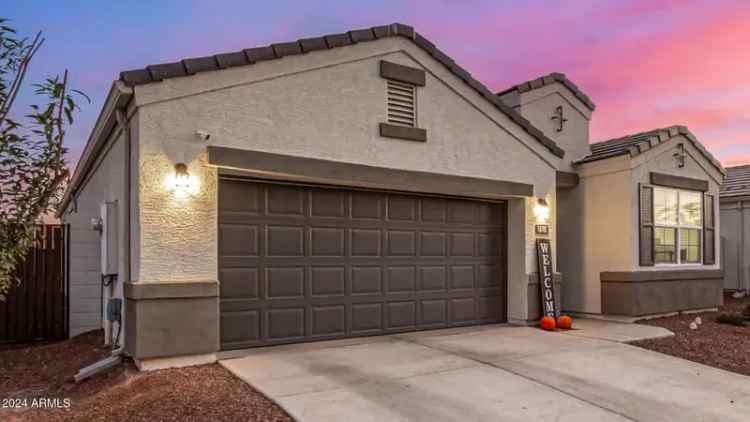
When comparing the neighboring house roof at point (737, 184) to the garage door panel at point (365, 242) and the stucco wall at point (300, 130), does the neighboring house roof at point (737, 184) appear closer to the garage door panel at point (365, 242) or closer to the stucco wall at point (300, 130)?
the stucco wall at point (300, 130)

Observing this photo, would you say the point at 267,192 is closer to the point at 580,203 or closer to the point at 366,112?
the point at 366,112

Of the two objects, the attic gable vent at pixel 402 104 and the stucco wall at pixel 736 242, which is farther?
the stucco wall at pixel 736 242

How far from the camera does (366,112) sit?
7625 millimetres

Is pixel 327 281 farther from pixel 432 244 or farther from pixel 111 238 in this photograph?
pixel 111 238

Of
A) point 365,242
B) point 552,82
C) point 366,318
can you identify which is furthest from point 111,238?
point 552,82

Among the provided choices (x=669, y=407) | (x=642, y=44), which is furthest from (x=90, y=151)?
(x=642, y=44)

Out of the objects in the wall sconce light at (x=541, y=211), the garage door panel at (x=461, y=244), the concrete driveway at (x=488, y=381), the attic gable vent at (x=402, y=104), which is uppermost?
the attic gable vent at (x=402, y=104)

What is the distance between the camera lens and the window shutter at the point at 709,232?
450 inches

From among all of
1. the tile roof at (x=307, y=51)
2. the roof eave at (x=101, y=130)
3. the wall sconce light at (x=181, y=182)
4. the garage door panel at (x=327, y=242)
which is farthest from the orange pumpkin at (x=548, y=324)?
the roof eave at (x=101, y=130)

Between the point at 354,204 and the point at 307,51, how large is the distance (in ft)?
7.83

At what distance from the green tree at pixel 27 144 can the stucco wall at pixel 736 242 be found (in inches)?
712

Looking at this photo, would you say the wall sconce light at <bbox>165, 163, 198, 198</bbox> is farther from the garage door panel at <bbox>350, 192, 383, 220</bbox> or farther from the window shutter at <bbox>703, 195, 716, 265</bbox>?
the window shutter at <bbox>703, 195, 716, 265</bbox>

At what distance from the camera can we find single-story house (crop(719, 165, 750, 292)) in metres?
15.3

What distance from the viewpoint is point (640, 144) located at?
10.2 metres
